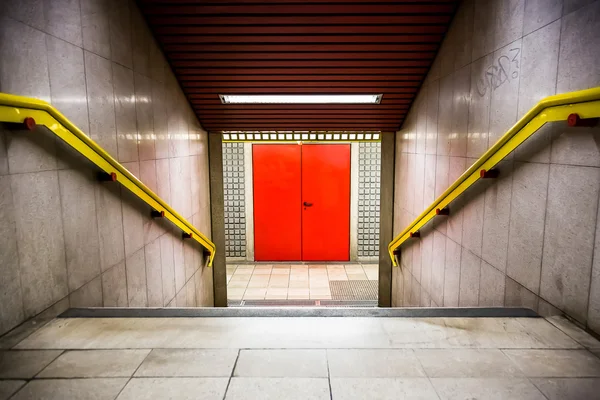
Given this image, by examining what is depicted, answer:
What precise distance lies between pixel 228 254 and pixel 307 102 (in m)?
4.63

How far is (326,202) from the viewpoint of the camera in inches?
319

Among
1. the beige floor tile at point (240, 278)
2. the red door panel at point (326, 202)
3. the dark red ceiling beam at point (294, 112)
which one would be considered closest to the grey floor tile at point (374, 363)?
the dark red ceiling beam at point (294, 112)

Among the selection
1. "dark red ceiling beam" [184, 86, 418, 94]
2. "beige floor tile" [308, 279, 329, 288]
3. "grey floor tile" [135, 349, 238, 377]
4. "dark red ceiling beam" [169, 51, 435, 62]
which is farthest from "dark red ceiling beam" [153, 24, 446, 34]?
"beige floor tile" [308, 279, 329, 288]

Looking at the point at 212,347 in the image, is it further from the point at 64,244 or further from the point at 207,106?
the point at 207,106

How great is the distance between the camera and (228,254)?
8375mm

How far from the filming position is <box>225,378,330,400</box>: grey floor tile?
58.6 inches

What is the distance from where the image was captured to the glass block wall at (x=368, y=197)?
26.2 feet

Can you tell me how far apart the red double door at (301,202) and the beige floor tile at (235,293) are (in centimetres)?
161

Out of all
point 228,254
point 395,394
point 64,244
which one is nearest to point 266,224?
point 228,254

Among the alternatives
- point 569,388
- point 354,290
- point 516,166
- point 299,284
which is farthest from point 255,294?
point 569,388

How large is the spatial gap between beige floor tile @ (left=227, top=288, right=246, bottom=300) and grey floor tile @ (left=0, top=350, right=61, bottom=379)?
4.67 metres

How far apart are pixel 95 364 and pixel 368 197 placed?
686cm

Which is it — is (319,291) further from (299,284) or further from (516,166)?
(516,166)

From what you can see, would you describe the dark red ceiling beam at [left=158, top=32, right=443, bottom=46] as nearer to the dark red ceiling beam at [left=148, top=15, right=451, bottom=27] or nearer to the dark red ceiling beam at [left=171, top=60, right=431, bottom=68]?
the dark red ceiling beam at [left=148, top=15, right=451, bottom=27]
